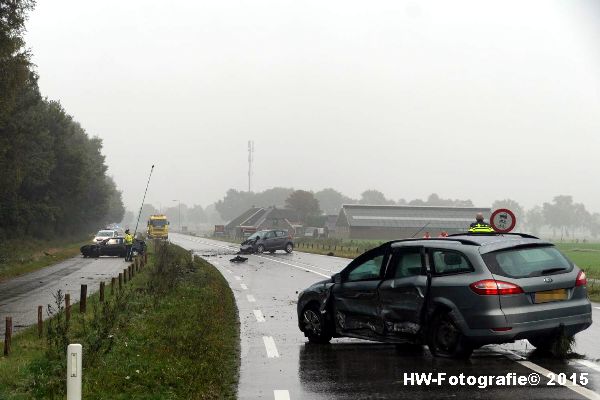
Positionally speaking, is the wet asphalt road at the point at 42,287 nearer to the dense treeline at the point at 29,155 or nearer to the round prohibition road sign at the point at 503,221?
the dense treeline at the point at 29,155

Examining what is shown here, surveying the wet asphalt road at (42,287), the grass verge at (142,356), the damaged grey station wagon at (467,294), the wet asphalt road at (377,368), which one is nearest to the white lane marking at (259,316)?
the grass verge at (142,356)

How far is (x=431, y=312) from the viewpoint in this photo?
8391 mm

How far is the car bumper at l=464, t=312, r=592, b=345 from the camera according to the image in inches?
305

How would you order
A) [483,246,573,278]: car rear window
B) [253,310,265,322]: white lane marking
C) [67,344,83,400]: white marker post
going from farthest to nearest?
[253,310,265,322]: white lane marking
[483,246,573,278]: car rear window
[67,344,83,400]: white marker post

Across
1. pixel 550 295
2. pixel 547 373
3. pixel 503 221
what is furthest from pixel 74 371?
pixel 503 221

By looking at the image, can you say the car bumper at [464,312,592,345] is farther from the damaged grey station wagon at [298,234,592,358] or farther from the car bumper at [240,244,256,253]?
the car bumper at [240,244,256,253]

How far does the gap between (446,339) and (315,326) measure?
2.53 metres

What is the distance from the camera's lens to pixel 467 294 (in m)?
7.98

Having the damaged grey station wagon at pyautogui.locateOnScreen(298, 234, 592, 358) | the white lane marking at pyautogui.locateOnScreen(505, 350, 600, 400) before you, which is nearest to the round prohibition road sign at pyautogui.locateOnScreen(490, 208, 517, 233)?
the damaged grey station wagon at pyautogui.locateOnScreen(298, 234, 592, 358)

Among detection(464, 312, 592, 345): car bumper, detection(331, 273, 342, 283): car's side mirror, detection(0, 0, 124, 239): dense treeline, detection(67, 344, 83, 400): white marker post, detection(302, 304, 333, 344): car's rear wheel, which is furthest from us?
detection(0, 0, 124, 239): dense treeline

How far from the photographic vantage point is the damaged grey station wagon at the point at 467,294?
784cm

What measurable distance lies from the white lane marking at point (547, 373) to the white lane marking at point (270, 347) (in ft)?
10.1

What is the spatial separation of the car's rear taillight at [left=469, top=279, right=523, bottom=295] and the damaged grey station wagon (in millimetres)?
11

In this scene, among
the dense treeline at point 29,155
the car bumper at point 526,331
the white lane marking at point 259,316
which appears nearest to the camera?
the car bumper at point 526,331
